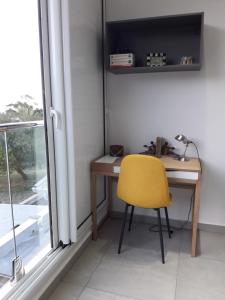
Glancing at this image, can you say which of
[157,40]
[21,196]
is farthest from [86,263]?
[157,40]

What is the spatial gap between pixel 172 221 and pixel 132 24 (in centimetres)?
203

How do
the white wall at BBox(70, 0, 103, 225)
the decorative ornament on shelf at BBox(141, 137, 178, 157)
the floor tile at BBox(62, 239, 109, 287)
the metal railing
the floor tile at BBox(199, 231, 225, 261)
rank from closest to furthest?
the metal railing, the floor tile at BBox(62, 239, 109, 287), the white wall at BBox(70, 0, 103, 225), the floor tile at BBox(199, 231, 225, 261), the decorative ornament on shelf at BBox(141, 137, 178, 157)

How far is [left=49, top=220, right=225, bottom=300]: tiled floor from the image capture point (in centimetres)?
177

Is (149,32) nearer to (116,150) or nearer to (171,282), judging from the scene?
(116,150)

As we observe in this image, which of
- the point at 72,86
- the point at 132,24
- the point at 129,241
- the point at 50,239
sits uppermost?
the point at 132,24

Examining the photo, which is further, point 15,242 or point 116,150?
point 116,150

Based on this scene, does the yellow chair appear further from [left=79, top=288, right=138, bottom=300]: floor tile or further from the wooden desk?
[left=79, top=288, right=138, bottom=300]: floor tile

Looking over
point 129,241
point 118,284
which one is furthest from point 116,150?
point 118,284

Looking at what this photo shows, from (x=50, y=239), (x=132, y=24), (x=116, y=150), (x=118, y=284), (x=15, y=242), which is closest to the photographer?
(x=15, y=242)

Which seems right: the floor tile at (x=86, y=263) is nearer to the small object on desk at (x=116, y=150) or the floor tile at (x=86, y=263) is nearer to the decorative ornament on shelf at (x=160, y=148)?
the small object on desk at (x=116, y=150)

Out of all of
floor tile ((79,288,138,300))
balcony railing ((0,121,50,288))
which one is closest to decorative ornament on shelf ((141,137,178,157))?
balcony railing ((0,121,50,288))

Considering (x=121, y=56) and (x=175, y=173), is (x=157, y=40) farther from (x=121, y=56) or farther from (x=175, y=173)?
(x=175, y=173)

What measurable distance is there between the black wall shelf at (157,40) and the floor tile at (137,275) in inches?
66.3

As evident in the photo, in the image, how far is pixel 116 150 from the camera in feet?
8.65
